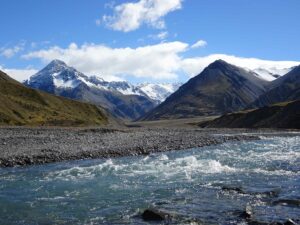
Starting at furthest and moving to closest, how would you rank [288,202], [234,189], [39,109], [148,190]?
[39,109]
[148,190]
[234,189]
[288,202]

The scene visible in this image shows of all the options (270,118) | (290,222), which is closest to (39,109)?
(270,118)

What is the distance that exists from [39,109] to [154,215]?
128354 mm

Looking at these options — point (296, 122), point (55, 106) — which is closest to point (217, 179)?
point (296, 122)

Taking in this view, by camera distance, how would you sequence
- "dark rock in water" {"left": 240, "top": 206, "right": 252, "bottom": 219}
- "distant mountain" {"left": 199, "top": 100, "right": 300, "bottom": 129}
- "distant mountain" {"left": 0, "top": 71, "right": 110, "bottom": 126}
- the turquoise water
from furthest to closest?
"distant mountain" {"left": 199, "top": 100, "right": 300, "bottom": 129} < "distant mountain" {"left": 0, "top": 71, "right": 110, "bottom": 126} < the turquoise water < "dark rock in water" {"left": 240, "top": 206, "right": 252, "bottom": 219}

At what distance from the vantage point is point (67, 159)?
49281mm

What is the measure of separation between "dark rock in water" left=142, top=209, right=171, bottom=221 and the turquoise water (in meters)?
0.39

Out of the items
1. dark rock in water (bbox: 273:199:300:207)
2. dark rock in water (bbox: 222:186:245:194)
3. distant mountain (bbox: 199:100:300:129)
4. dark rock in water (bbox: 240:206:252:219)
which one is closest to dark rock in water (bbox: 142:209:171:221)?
dark rock in water (bbox: 240:206:252:219)

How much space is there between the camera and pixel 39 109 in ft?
481

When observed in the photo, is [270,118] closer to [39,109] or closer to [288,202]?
[39,109]

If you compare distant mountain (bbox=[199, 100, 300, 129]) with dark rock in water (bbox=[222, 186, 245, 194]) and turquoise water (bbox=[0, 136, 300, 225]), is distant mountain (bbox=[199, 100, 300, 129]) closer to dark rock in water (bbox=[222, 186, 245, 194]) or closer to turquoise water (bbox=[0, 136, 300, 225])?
turquoise water (bbox=[0, 136, 300, 225])

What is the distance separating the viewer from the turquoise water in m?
24.3

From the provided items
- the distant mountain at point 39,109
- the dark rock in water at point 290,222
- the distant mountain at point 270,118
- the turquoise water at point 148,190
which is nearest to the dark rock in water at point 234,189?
the turquoise water at point 148,190

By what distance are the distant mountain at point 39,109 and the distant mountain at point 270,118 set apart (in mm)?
48245

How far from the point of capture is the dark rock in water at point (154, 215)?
23.2 m
